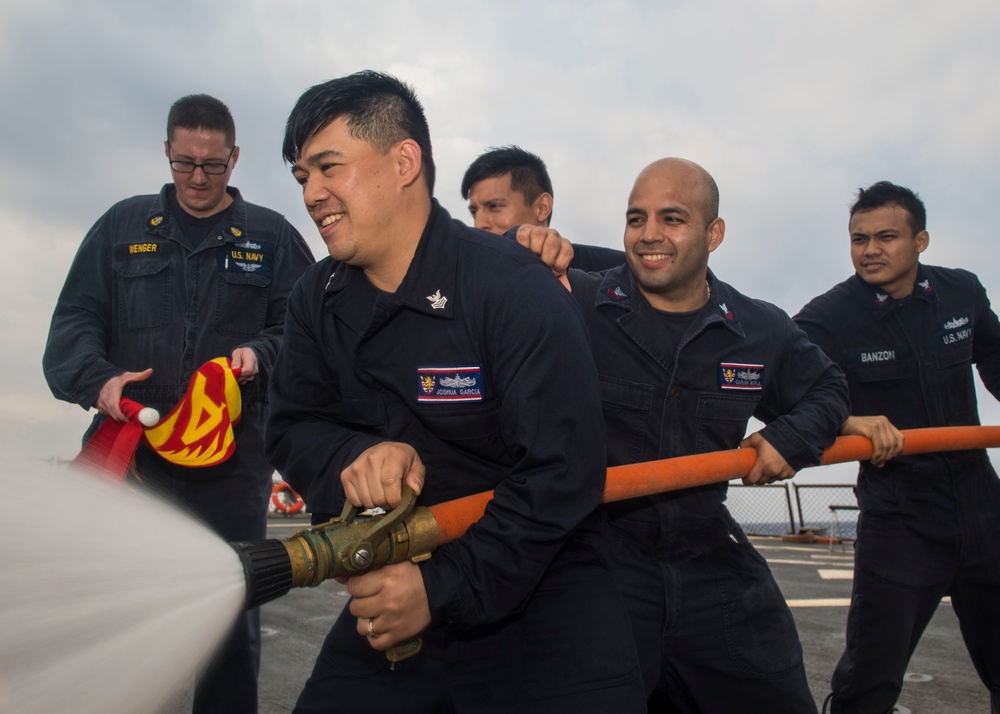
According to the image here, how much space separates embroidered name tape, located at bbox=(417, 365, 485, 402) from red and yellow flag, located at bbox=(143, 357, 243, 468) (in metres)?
1.50

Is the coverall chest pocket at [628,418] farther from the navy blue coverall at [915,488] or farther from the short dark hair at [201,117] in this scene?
the short dark hair at [201,117]

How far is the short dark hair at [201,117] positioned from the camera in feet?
13.0

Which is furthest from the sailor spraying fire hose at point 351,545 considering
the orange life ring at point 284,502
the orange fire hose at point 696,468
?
the orange life ring at point 284,502

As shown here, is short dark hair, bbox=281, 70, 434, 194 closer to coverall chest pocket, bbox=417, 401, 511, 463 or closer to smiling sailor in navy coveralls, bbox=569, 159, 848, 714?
coverall chest pocket, bbox=417, 401, 511, 463

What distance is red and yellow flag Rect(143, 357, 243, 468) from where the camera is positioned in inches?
133

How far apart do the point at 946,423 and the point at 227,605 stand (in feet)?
12.3

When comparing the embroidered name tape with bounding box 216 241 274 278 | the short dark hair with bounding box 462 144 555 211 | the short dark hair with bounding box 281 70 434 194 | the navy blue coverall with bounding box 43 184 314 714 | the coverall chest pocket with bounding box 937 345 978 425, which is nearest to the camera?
the short dark hair with bounding box 281 70 434 194

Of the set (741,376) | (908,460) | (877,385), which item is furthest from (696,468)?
(877,385)

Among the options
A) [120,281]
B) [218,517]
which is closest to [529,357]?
[218,517]

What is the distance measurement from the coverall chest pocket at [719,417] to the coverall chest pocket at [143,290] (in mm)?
2405

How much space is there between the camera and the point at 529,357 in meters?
2.09

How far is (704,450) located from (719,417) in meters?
0.14

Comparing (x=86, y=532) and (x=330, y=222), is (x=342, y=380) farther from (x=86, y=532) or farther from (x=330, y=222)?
(x=86, y=532)

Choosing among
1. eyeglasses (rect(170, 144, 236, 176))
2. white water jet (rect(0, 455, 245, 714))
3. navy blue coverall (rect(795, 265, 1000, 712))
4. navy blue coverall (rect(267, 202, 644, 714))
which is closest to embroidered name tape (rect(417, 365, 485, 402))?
navy blue coverall (rect(267, 202, 644, 714))
